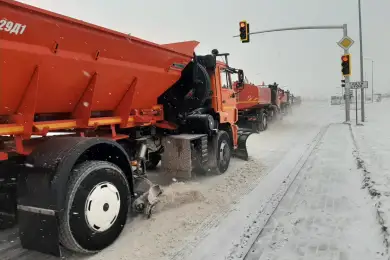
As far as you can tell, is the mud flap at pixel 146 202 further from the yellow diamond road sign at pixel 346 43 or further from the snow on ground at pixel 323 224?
the yellow diamond road sign at pixel 346 43

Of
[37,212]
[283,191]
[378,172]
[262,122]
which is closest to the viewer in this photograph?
[37,212]

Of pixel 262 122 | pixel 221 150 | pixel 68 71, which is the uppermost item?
pixel 68 71

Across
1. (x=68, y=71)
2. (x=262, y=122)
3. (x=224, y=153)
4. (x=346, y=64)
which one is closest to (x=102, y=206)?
(x=68, y=71)

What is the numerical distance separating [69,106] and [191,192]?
2443mm

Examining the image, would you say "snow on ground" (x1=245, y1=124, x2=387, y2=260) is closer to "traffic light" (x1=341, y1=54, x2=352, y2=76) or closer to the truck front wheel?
the truck front wheel

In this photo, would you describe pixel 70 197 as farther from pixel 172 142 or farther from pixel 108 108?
pixel 172 142

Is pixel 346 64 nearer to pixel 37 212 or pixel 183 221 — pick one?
pixel 183 221

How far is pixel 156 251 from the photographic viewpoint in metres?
3.72

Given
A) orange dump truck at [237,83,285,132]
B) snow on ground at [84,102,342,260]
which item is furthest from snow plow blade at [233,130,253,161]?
orange dump truck at [237,83,285,132]

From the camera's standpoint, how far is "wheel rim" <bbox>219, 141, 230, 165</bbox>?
7719 millimetres

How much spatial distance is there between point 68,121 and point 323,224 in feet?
11.1

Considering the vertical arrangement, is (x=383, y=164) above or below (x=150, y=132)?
below

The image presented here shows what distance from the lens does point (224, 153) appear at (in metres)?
7.91

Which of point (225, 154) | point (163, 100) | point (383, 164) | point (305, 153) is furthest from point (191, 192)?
point (305, 153)
